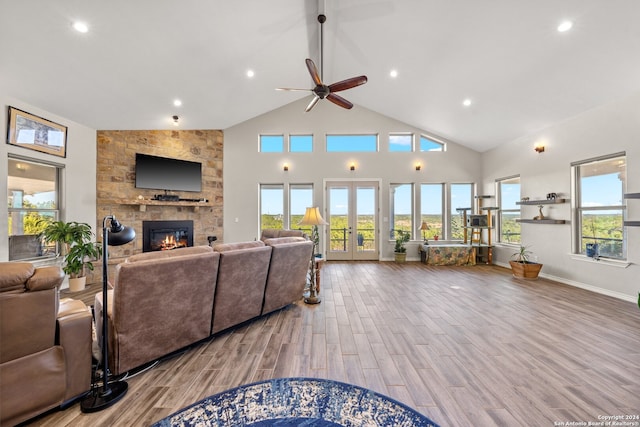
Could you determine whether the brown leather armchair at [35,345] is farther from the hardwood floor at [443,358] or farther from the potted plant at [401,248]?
the potted plant at [401,248]

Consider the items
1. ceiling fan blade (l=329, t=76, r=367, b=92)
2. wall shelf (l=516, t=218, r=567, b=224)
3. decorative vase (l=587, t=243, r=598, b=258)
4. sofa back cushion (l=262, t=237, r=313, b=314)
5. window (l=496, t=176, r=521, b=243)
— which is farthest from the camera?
window (l=496, t=176, r=521, b=243)

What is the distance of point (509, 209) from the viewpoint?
598 centimetres

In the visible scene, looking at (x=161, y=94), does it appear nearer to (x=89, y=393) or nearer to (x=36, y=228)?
(x=36, y=228)

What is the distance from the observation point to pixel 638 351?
2.25 metres

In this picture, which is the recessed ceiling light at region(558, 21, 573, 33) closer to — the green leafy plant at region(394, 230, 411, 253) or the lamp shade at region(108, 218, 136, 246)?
the green leafy plant at region(394, 230, 411, 253)

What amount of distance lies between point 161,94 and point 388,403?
5.75 meters

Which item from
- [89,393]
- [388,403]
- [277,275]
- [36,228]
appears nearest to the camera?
[388,403]

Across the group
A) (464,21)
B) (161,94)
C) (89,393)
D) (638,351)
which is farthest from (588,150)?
(161,94)

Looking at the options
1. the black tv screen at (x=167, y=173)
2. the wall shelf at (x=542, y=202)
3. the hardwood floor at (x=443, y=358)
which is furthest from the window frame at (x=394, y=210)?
the black tv screen at (x=167, y=173)

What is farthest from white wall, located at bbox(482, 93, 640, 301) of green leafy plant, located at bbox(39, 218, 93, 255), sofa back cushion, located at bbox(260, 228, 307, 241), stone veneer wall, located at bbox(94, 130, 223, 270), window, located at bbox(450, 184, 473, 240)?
green leafy plant, located at bbox(39, 218, 93, 255)

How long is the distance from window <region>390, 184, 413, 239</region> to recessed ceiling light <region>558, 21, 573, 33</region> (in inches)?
167

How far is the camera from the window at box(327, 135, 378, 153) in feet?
23.0

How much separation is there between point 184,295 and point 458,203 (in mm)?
7028

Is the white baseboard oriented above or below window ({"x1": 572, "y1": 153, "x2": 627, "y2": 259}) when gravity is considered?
below
